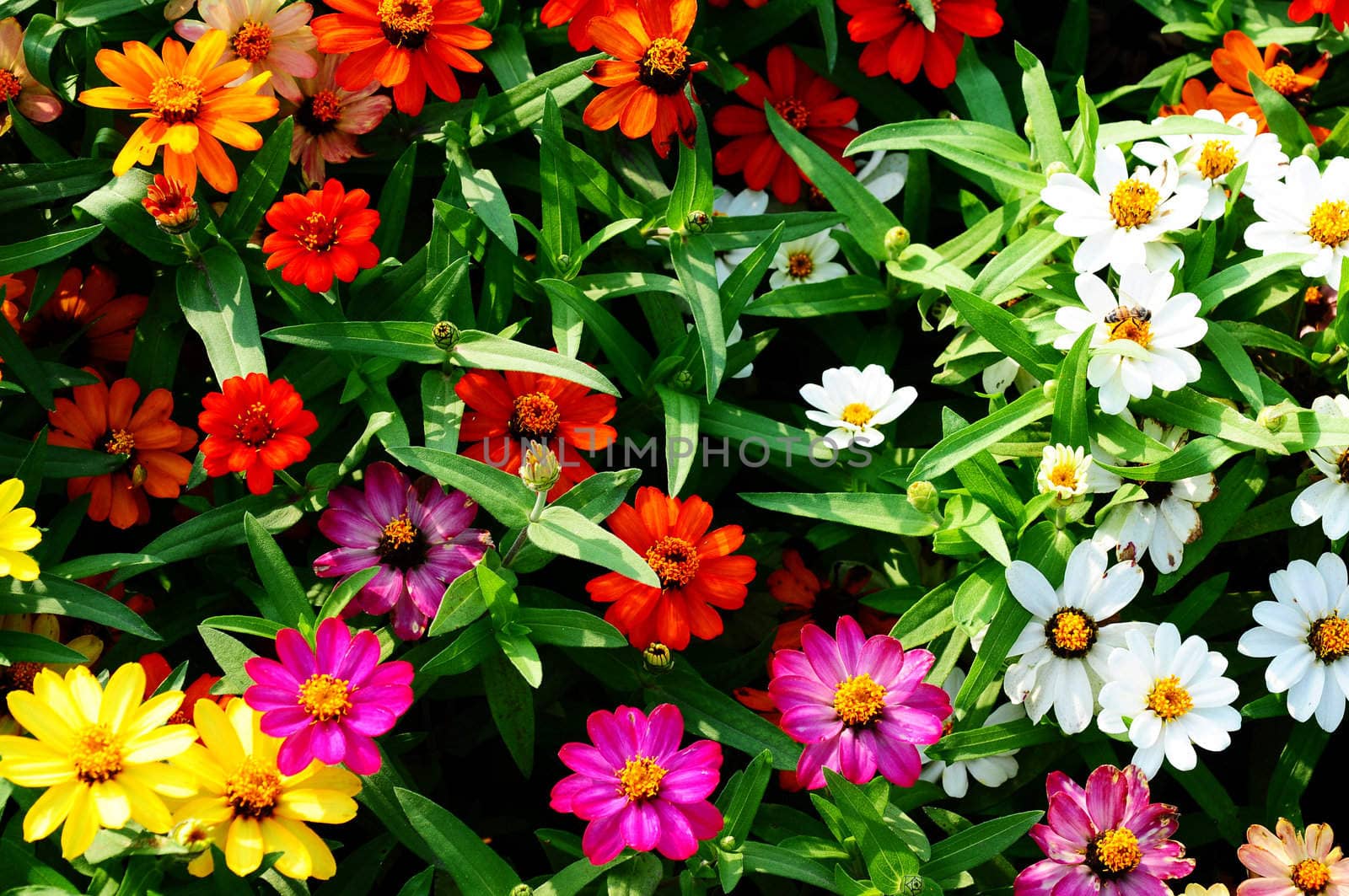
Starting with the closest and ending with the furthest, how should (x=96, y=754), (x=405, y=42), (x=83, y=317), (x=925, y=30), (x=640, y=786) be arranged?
(x=96, y=754) → (x=640, y=786) → (x=405, y=42) → (x=83, y=317) → (x=925, y=30)

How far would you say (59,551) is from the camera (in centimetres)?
164

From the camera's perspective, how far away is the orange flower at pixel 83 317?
6.07 feet

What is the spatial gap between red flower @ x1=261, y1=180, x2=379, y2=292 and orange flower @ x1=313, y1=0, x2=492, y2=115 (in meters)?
0.22

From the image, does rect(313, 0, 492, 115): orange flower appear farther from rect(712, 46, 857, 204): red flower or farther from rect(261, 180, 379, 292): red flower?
rect(712, 46, 857, 204): red flower

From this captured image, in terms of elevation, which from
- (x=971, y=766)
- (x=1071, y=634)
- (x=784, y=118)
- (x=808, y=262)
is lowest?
(x=971, y=766)

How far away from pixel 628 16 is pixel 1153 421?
0.97 meters

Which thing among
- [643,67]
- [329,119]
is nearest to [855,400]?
[643,67]

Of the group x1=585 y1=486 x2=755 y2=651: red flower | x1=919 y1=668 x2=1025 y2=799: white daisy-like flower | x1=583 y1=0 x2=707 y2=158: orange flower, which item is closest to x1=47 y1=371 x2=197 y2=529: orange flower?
x1=585 y1=486 x2=755 y2=651: red flower

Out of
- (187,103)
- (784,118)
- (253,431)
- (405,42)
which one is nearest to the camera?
(253,431)

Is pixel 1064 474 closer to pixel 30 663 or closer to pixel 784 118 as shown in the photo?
pixel 784 118

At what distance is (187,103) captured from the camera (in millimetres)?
1660

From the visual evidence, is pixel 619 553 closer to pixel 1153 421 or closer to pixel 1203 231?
pixel 1153 421

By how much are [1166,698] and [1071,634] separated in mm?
139

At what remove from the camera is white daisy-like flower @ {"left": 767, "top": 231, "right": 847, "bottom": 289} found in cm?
205
